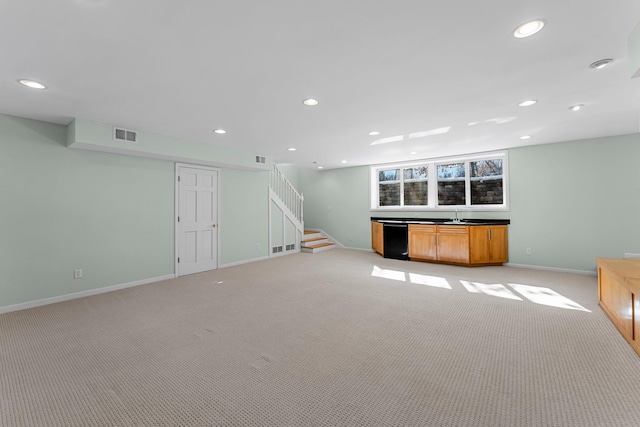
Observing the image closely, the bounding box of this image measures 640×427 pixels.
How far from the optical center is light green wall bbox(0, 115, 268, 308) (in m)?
3.64

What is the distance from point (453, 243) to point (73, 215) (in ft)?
23.1

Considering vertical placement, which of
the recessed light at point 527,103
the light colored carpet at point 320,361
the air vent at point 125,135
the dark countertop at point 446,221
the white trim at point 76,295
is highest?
the recessed light at point 527,103

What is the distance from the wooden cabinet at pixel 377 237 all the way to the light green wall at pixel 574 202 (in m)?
2.09

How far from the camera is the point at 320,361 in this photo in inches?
92.8

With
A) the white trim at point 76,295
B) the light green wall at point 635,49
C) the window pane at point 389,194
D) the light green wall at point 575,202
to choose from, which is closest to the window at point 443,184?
the window pane at point 389,194

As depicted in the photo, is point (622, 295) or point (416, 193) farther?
point (416, 193)

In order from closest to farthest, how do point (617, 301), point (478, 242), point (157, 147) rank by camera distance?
point (617, 301) → point (157, 147) → point (478, 242)

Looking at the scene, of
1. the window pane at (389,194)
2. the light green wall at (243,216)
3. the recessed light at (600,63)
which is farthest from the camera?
the window pane at (389,194)

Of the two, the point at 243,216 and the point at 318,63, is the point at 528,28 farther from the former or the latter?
the point at 243,216

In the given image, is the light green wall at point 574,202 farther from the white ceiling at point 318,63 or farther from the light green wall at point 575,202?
the white ceiling at point 318,63

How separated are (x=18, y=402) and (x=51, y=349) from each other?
2.83 feet

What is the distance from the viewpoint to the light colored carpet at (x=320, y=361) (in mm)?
1764

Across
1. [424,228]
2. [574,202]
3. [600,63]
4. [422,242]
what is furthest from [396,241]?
[600,63]

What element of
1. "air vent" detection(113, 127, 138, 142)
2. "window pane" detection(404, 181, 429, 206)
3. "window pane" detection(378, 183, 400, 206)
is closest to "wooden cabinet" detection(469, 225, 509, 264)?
"window pane" detection(404, 181, 429, 206)
